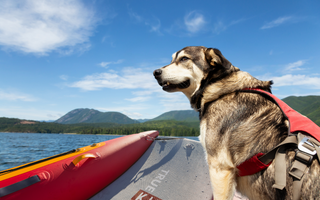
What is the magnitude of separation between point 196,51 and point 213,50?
0.36 meters

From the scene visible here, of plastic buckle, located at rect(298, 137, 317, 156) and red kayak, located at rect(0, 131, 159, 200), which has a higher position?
plastic buckle, located at rect(298, 137, 317, 156)

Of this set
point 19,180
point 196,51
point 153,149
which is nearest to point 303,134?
point 196,51

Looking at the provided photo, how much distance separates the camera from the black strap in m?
2.23

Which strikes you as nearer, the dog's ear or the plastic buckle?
the plastic buckle

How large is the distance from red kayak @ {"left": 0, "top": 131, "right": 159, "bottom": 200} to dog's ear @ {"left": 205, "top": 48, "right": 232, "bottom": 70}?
316cm

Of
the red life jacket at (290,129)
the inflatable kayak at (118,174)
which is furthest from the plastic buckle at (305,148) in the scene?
the inflatable kayak at (118,174)

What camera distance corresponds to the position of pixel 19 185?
2387 mm

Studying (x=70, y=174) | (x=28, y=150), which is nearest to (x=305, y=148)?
(x=70, y=174)

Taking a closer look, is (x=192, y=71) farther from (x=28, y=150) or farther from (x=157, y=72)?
(x=28, y=150)

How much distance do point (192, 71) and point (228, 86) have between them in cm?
65

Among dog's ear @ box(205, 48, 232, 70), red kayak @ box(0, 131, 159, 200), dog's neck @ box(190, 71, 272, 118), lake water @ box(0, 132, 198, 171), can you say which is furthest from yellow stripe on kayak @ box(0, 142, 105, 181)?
lake water @ box(0, 132, 198, 171)

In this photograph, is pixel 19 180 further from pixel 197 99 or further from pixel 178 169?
pixel 178 169

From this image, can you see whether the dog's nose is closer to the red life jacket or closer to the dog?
the dog

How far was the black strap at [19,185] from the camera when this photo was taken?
87.8 inches
